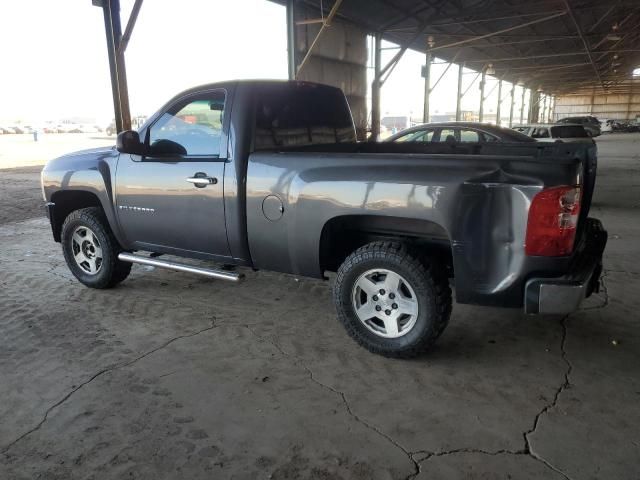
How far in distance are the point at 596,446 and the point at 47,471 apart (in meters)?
2.69

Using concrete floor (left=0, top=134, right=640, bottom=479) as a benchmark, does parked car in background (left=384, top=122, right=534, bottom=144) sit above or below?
above

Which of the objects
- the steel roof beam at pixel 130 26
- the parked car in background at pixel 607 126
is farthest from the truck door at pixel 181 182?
the parked car in background at pixel 607 126

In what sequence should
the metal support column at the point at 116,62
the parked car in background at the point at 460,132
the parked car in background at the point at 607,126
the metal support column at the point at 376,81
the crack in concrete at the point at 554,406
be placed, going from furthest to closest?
the parked car in background at the point at 607,126 < the metal support column at the point at 376,81 < the parked car in background at the point at 460,132 < the metal support column at the point at 116,62 < the crack in concrete at the point at 554,406

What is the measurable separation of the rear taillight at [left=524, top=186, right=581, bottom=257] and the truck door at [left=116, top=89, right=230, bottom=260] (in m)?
2.17

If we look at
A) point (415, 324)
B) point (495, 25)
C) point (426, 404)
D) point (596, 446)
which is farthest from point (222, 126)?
point (495, 25)

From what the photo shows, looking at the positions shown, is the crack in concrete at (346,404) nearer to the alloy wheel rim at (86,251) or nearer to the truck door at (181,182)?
the truck door at (181,182)

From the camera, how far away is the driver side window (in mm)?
3742

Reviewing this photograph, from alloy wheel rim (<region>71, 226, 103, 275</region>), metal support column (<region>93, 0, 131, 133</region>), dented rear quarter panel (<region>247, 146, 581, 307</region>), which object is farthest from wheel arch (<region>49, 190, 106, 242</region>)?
metal support column (<region>93, 0, 131, 133</region>)

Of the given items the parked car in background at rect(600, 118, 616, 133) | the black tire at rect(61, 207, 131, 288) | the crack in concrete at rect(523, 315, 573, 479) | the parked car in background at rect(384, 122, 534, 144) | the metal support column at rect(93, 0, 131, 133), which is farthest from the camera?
the parked car in background at rect(600, 118, 616, 133)

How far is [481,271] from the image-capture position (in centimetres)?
289

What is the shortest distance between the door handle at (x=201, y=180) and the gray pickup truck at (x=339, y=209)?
0.01m

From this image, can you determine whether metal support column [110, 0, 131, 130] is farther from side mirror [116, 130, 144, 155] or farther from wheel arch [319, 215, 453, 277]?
wheel arch [319, 215, 453, 277]

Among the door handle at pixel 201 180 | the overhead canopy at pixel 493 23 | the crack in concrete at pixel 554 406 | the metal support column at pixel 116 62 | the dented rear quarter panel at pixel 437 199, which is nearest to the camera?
the crack in concrete at pixel 554 406

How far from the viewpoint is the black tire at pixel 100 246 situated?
4.52 metres
